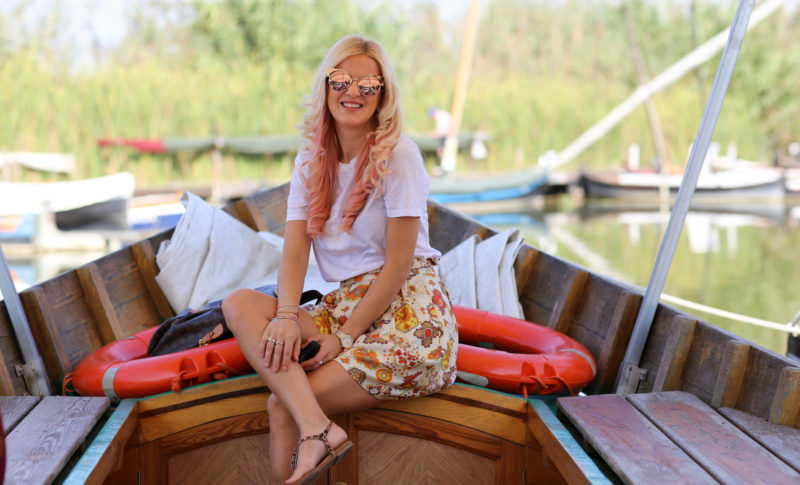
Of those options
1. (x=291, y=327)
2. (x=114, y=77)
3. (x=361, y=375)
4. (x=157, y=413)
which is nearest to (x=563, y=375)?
(x=361, y=375)

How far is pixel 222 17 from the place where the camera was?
50.7ft

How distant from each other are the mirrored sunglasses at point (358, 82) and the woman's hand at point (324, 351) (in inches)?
22.9

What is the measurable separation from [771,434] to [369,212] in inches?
39.0

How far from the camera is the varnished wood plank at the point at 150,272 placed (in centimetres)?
292

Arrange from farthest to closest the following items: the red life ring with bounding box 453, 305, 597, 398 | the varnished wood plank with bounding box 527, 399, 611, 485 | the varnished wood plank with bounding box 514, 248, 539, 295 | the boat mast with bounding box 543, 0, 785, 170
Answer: the boat mast with bounding box 543, 0, 785, 170, the varnished wood plank with bounding box 514, 248, 539, 295, the red life ring with bounding box 453, 305, 597, 398, the varnished wood plank with bounding box 527, 399, 611, 485

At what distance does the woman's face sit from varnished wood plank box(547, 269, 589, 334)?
952 mm

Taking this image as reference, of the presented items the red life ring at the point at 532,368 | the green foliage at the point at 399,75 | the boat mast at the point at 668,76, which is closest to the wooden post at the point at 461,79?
the boat mast at the point at 668,76

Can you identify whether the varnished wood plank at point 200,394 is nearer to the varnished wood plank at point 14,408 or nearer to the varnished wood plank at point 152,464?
the varnished wood plank at point 152,464

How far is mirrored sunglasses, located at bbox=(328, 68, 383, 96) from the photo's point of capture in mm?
1785

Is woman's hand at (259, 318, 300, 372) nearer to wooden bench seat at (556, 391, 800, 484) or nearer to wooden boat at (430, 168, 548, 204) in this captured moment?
wooden bench seat at (556, 391, 800, 484)

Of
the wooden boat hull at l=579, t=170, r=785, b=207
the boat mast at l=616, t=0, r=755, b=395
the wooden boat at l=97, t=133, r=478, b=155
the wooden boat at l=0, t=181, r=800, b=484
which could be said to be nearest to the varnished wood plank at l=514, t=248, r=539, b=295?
the wooden boat at l=0, t=181, r=800, b=484

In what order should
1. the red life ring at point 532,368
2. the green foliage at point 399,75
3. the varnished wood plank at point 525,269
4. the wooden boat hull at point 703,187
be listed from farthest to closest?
the wooden boat hull at point 703,187 < the green foliage at point 399,75 < the varnished wood plank at point 525,269 < the red life ring at point 532,368

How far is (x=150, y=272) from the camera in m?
2.93

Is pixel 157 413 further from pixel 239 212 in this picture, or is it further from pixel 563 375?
pixel 239 212
